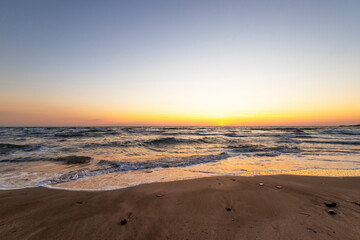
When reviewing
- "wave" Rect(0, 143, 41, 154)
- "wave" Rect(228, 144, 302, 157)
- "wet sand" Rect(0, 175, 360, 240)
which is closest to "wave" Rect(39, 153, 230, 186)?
"wet sand" Rect(0, 175, 360, 240)

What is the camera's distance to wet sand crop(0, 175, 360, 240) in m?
2.50

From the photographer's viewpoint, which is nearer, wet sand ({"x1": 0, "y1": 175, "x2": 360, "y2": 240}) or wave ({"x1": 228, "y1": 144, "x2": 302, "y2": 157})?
wet sand ({"x1": 0, "y1": 175, "x2": 360, "y2": 240})

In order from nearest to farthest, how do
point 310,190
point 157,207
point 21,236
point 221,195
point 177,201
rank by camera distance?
point 21,236, point 157,207, point 177,201, point 221,195, point 310,190

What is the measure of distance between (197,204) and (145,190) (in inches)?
58.5

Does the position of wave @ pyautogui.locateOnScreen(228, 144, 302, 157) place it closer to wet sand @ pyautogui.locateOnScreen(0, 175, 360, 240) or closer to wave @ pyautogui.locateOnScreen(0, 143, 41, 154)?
wet sand @ pyautogui.locateOnScreen(0, 175, 360, 240)

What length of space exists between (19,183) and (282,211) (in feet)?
22.0

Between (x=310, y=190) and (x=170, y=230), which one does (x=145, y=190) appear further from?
(x=310, y=190)

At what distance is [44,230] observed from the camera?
102 inches

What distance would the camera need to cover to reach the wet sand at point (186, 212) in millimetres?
2496

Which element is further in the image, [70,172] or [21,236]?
[70,172]

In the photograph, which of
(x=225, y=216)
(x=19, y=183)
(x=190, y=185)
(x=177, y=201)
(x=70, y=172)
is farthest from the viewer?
(x=70, y=172)

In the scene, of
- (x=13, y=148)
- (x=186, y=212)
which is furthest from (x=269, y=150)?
(x=13, y=148)

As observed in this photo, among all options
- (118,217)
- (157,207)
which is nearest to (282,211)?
(157,207)

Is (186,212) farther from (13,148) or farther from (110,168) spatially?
(13,148)
